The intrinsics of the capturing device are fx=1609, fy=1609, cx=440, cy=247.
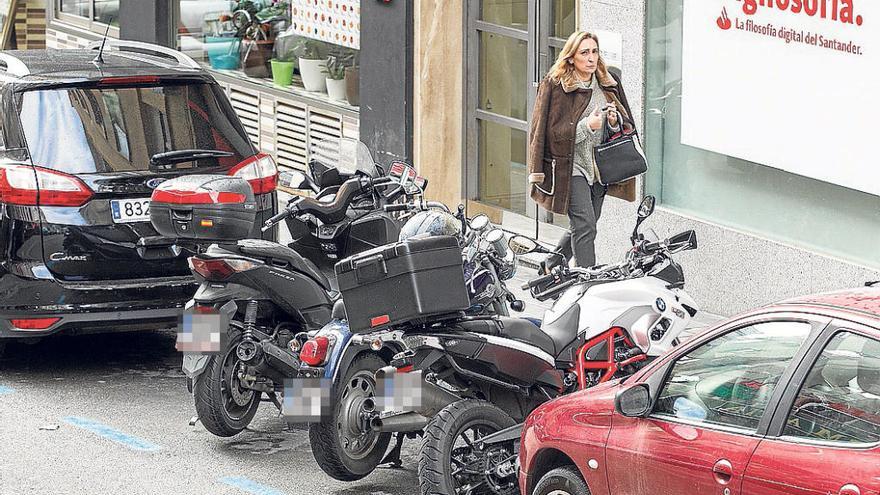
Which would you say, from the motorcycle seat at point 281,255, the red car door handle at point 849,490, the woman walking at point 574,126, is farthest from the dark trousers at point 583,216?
the red car door handle at point 849,490

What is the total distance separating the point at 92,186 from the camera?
8.88m

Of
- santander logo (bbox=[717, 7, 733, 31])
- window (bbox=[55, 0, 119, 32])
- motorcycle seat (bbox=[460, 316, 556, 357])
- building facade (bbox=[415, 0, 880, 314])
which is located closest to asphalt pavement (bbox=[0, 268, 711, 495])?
motorcycle seat (bbox=[460, 316, 556, 357])

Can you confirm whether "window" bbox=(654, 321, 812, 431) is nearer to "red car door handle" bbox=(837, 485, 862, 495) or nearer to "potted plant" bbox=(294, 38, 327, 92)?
"red car door handle" bbox=(837, 485, 862, 495)

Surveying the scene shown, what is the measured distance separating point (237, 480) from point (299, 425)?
0.57m

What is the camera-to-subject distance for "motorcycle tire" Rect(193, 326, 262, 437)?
25.4ft

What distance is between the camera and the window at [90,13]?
1864 cm

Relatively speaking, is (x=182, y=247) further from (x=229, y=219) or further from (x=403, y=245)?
(x=403, y=245)

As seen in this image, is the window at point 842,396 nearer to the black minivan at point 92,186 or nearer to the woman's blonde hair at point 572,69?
the black minivan at point 92,186

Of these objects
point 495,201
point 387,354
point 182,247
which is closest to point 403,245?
point 387,354

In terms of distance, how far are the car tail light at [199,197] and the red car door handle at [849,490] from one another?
4.13 meters

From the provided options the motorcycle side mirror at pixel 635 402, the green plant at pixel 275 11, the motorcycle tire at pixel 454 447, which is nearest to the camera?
the motorcycle side mirror at pixel 635 402

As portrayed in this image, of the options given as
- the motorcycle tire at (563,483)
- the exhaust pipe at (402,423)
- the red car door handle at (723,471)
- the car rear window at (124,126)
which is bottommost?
the exhaust pipe at (402,423)

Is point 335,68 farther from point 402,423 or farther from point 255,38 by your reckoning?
point 402,423

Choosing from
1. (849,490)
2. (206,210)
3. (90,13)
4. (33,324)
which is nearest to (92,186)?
(33,324)
